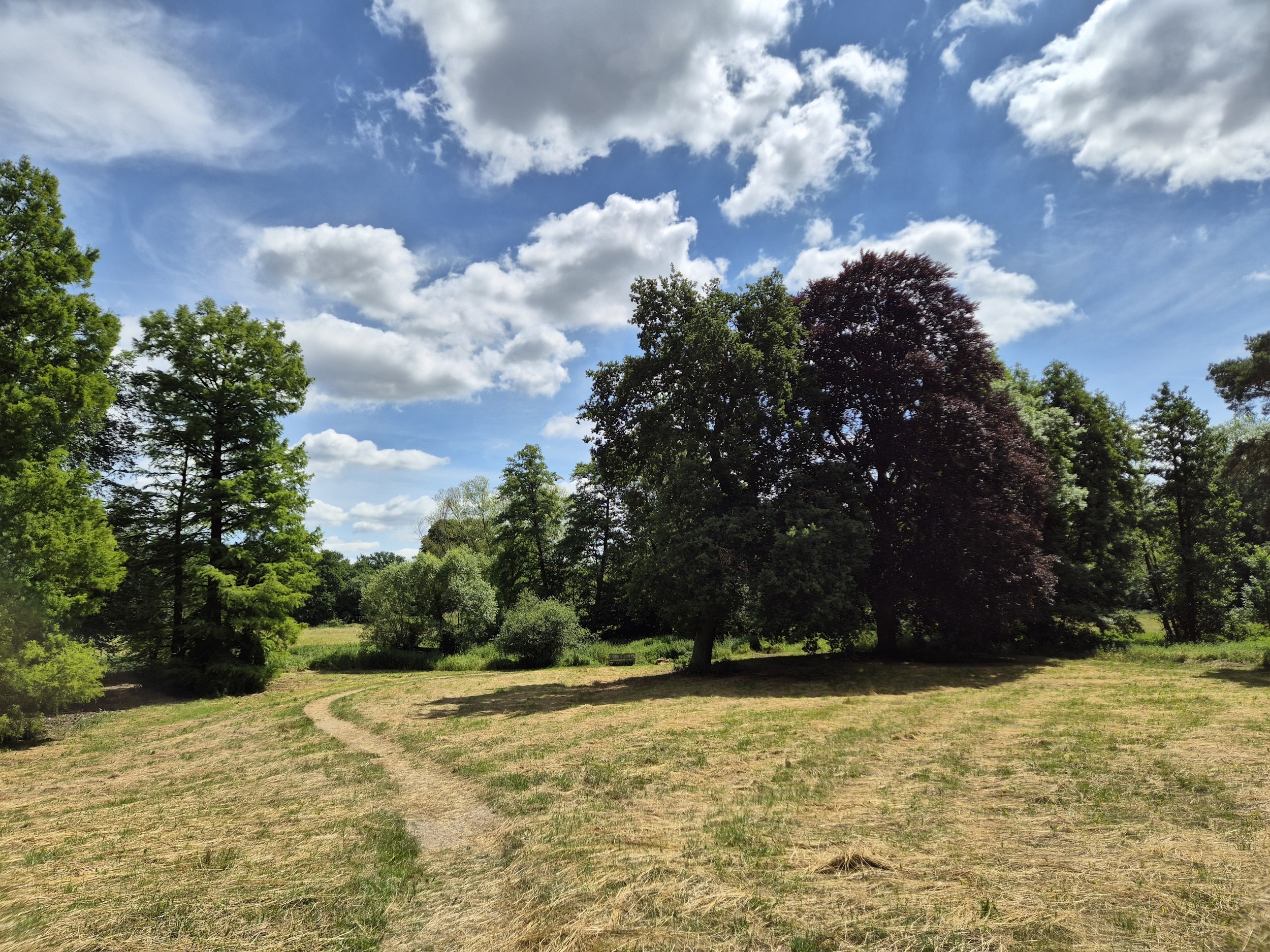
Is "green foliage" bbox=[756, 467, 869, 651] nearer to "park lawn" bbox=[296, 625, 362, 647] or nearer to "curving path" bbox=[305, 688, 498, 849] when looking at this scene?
"curving path" bbox=[305, 688, 498, 849]

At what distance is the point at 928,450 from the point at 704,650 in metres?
10.5

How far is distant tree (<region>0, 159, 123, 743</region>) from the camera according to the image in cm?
1208

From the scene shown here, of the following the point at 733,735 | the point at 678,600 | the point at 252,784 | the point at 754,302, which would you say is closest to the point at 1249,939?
the point at 733,735

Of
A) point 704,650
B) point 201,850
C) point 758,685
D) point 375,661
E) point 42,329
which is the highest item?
point 42,329

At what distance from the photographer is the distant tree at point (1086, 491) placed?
2330 cm

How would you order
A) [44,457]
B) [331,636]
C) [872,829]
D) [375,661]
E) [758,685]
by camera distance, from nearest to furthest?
[872,829] < [44,457] < [758,685] < [375,661] < [331,636]

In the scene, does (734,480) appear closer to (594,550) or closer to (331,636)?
(594,550)

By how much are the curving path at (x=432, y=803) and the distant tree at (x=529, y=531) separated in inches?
1156

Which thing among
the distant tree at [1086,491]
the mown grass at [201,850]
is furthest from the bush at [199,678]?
the distant tree at [1086,491]

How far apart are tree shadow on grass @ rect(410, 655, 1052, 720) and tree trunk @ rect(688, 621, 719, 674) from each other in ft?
1.76

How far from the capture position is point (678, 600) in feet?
59.4

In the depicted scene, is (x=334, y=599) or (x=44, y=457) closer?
(x=44, y=457)

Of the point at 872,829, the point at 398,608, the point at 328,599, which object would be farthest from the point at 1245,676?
the point at 328,599

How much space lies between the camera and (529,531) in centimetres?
4075
